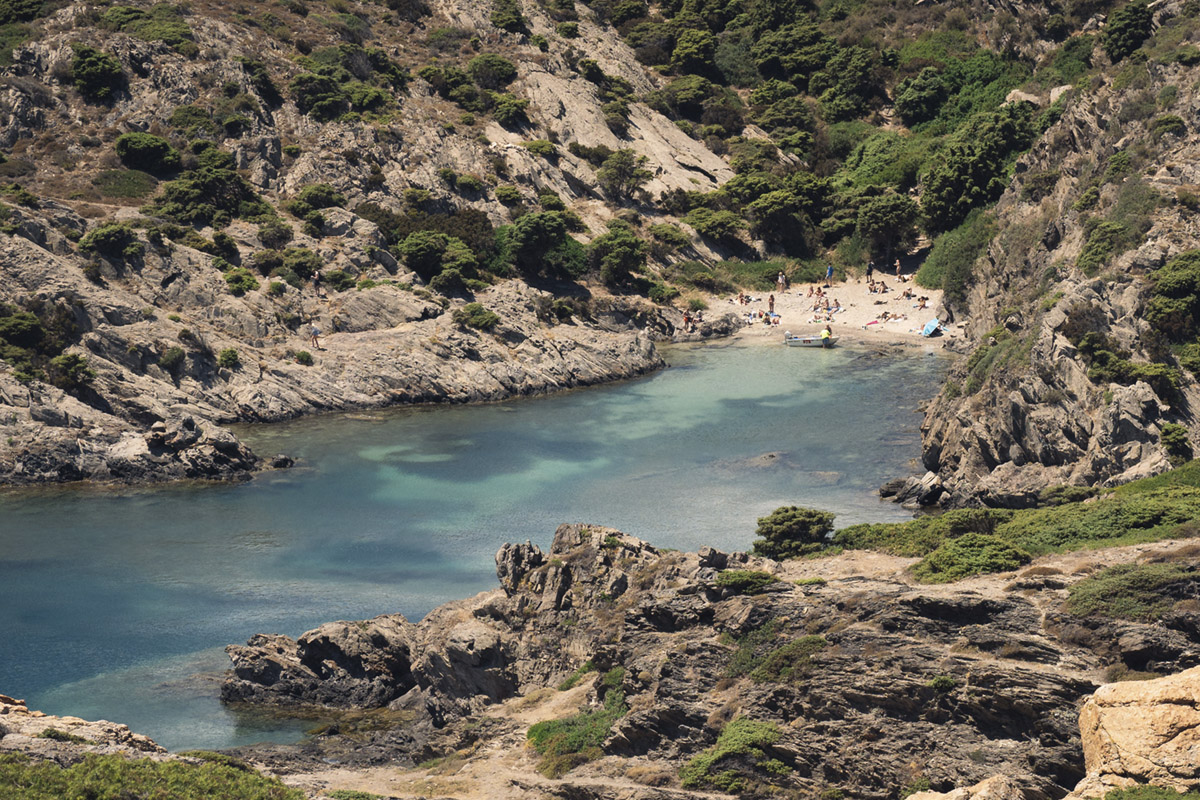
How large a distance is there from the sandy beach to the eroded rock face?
76308 millimetres

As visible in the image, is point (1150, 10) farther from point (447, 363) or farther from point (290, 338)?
point (290, 338)

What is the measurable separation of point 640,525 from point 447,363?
33.6 meters

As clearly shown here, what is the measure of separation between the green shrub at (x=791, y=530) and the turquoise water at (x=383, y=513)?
888 centimetres

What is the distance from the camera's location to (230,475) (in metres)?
74.7

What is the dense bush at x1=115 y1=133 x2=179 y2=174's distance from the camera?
106750 mm

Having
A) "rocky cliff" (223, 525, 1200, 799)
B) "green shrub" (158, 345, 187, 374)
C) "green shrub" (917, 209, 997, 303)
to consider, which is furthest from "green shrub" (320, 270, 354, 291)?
"rocky cliff" (223, 525, 1200, 799)

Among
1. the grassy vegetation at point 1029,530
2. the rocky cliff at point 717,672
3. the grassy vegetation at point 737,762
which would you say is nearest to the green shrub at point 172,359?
the rocky cliff at point 717,672

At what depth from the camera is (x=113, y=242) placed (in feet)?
304

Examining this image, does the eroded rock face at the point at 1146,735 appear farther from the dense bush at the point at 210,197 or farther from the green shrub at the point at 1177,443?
the dense bush at the point at 210,197

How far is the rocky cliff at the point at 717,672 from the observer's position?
32156 mm

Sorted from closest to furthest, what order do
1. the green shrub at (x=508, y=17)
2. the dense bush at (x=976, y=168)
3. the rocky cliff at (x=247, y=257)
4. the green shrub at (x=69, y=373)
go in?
1. the green shrub at (x=69, y=373)
2. the rocky cliff at (x=247, y=257)
3. the dense bush at (x=976, y=168)
4. the green shrub at (x=508, y=17)

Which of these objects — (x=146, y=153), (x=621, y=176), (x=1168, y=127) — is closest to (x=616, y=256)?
(x=621, y=176)

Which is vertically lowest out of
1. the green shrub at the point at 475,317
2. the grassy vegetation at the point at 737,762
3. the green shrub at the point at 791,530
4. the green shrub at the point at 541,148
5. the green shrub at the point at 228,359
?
the grassy vegetation at the point at 737,762

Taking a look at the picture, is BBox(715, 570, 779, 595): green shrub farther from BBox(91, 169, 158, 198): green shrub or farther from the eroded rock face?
BBox(91, 169, 158, 198): green shrub
